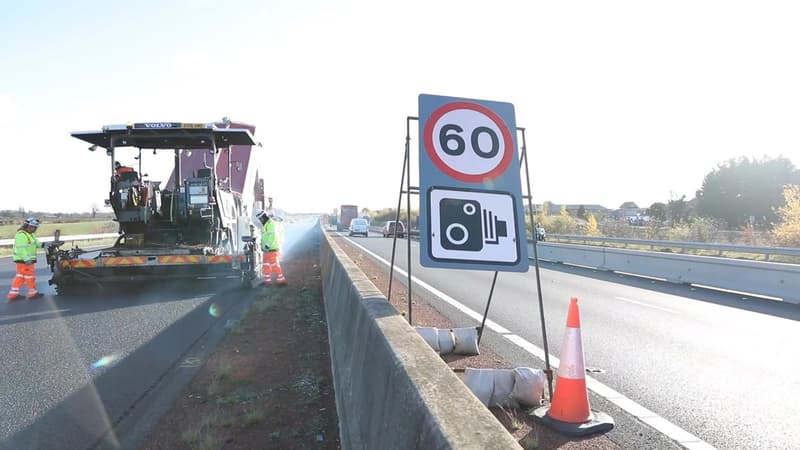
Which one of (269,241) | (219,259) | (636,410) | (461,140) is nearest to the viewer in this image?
(636,410)

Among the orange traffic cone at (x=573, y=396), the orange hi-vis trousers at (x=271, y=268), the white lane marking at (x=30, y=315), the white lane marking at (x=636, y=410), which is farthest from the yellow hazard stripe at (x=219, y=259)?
the orange traffic cone at (x=573, y=396)

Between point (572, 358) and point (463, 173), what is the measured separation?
5.69ft

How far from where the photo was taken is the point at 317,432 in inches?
163

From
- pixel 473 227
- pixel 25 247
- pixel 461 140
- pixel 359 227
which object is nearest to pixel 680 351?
pixel 473 227

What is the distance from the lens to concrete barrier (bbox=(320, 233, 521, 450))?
206cm

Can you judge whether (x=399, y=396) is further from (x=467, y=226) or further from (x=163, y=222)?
(x=163, y=222)

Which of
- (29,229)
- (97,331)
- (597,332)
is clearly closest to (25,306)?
(29,229)

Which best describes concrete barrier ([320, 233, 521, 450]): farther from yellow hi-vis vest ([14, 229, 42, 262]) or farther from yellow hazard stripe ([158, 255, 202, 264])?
yellow hi-vis vest ([14, 229, 42, 262])

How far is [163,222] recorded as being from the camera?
1245 cm

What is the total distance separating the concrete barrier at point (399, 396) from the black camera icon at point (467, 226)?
2.55ft

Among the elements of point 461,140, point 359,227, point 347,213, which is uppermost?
point 347,213

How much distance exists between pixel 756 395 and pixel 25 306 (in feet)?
35.3

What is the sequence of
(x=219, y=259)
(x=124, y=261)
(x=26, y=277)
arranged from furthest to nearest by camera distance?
(x=219, y=259)
(x=124, y=261)
(x=26, y=277)

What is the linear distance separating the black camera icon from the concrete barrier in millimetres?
778
